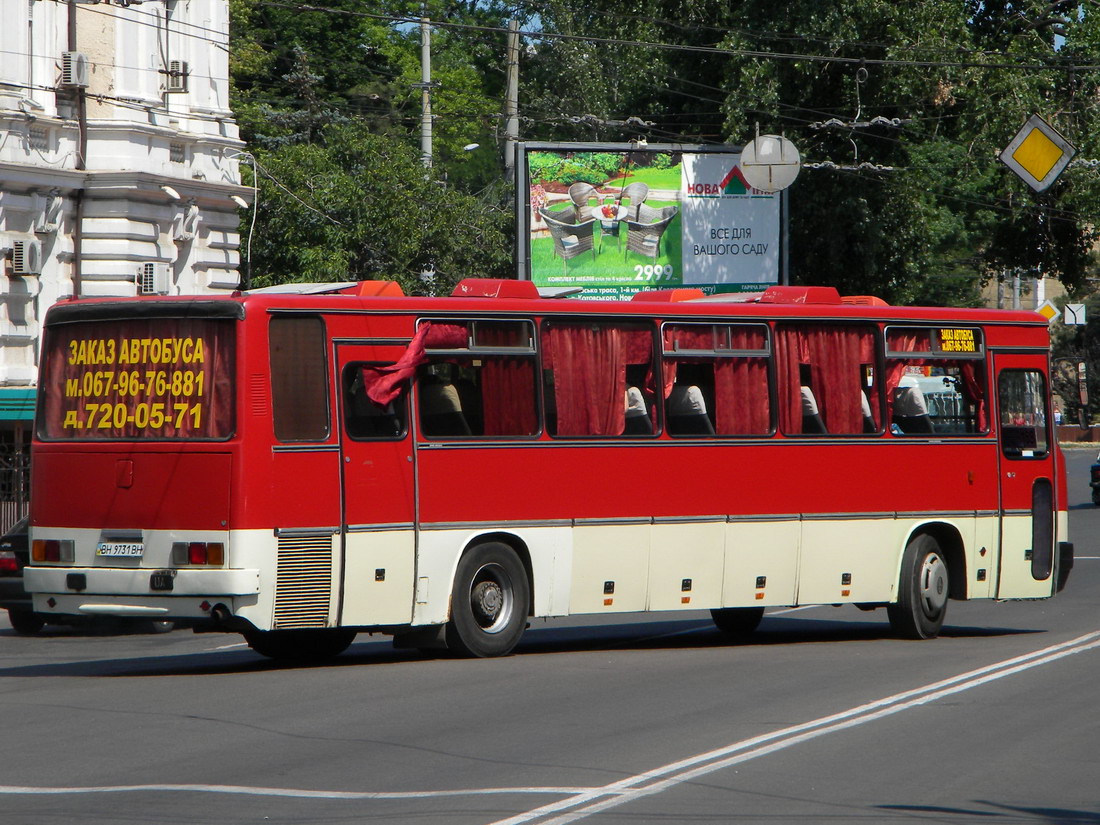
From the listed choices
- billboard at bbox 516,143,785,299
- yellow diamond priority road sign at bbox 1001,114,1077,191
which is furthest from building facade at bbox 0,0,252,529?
yellow diamond priority road sign at bbox 1001,114,1077,191

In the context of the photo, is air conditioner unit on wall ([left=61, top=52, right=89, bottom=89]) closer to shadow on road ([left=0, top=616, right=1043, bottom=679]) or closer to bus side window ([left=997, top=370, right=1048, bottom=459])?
shadow on road ([left=0, top=616, right=1043, bottom=679])

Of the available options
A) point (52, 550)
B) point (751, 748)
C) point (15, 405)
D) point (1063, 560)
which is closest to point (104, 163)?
point (15, 405)

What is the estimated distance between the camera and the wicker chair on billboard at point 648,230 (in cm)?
3394

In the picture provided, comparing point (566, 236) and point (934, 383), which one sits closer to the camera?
point (934, 383)

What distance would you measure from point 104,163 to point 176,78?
8.58 ft

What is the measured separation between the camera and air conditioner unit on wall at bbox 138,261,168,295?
1198 inches

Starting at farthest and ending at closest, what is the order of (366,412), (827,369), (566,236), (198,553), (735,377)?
(566,236), (827,369), (735,377), (366,412), (198,553)

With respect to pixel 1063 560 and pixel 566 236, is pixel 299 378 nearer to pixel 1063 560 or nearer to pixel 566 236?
pixel 1063 560

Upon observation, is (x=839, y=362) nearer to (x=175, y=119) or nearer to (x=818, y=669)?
(x=818, y=669)

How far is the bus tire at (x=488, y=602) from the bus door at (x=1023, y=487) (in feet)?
16.7

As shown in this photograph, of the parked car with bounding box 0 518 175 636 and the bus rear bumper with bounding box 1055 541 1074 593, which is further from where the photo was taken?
the parked car with bounding box 0 518 175 636

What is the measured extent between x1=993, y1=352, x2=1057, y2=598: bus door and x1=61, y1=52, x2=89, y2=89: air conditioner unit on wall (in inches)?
671

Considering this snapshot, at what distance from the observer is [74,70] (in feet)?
94.7

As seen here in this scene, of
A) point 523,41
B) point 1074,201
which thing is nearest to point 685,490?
point 1074,201
